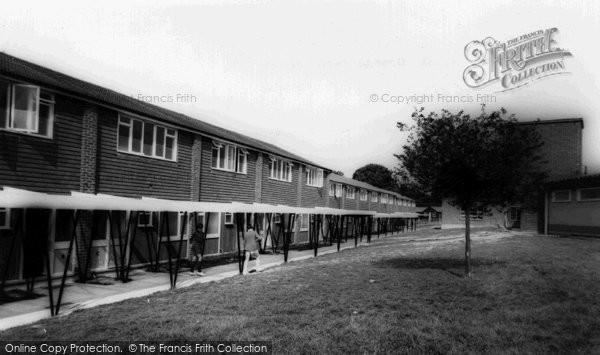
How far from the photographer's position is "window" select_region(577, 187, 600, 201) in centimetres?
2497

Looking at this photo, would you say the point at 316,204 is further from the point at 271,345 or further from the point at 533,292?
the point at 271,345

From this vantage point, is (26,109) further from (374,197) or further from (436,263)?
(374,197)

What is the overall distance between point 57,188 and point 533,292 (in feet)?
37.5

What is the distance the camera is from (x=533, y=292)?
30.1 ft

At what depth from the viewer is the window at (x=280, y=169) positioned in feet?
75.9

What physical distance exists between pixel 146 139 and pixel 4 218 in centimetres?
492

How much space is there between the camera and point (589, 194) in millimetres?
25922

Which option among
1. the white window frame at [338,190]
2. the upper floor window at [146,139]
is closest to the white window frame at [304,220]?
the white window frame at [338,190]

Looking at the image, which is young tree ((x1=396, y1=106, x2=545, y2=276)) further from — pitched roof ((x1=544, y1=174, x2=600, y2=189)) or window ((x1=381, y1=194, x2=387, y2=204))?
window ((x1=381, y1=194, x2=387, y2=204))

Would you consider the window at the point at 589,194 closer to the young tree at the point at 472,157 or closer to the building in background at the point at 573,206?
the building in background at the point at 573,206

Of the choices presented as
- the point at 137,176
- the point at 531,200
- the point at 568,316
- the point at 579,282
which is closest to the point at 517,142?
the point at 579,282

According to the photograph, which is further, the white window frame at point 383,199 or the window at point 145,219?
the white window frame at point 383,199

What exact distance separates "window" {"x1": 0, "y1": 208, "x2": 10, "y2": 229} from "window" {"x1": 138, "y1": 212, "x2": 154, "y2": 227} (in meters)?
4.00

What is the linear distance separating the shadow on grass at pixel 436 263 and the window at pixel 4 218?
10501 millimetres
